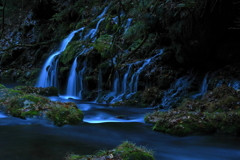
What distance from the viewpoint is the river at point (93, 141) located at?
5.58 m

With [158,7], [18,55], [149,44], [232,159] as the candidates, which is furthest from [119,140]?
[18,55]

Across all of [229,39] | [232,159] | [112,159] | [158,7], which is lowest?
[232,159]

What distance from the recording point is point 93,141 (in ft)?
21.7

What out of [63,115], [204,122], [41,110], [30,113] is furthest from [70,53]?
[204,122]

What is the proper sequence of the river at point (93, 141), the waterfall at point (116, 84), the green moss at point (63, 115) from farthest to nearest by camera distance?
the waterfall at point (116, 84)
the green moss at point (63, 115)
the river at point (93, 141)

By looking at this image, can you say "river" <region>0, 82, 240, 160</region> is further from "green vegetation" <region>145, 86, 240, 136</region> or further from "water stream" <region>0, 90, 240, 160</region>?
"green vegetation" <region>145, 86, 240, 136</region>

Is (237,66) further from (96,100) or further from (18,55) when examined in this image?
(18,55)

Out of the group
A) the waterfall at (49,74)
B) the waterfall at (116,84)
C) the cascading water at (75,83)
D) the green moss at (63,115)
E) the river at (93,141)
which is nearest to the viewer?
the river at (93,141)

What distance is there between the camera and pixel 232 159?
559 centimetres

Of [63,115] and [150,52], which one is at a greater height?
[150,52]

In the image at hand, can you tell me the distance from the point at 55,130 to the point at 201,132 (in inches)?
149

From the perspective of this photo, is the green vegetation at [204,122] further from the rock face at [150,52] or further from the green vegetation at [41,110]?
the green vegetation at [41,110]

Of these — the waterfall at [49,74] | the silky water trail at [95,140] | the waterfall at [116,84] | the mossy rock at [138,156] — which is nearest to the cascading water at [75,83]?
the waterfall at [49,74]

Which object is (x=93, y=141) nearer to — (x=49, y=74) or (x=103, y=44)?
(x=103, y=44)
